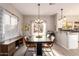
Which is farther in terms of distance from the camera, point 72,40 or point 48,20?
point 48,20

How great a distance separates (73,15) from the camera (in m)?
10.2

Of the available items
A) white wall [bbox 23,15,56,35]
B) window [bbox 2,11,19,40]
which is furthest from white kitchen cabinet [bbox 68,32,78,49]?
white wall [bbox 23,15,56,35]

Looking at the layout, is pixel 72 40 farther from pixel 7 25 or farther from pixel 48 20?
pixel 48 20

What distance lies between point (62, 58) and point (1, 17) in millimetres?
3582

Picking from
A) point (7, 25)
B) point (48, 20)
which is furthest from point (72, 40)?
point (48, 20)

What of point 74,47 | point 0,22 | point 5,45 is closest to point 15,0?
point 5,45

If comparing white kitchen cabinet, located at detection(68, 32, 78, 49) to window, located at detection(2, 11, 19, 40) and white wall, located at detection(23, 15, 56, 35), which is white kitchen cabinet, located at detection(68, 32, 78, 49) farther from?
white wall, located at detection(23, 15, 56, 35)

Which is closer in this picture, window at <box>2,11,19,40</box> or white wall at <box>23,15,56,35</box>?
window at <box>2,11,19,40</box>

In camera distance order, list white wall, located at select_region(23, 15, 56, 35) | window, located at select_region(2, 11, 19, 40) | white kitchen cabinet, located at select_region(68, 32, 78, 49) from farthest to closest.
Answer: white wall, located at select_region(23, 15, 56, 35)
white kitchen cabinet, located at select_region(68, 32, 78, 49)
window, located at select_region(2, 11, 19, 40)

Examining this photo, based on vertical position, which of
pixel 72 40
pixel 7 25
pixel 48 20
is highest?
pixel 48 20

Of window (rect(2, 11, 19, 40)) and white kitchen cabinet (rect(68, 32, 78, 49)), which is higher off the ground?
window (rect(2, 11, 19, 40))

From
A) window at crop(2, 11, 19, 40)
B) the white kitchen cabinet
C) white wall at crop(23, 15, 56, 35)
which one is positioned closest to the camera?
window at crop(2, 11, 19, 40)

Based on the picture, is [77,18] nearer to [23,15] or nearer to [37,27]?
[37,27]

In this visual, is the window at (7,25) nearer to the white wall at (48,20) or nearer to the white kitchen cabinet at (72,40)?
the white kitchen cabinet at (72,40)
